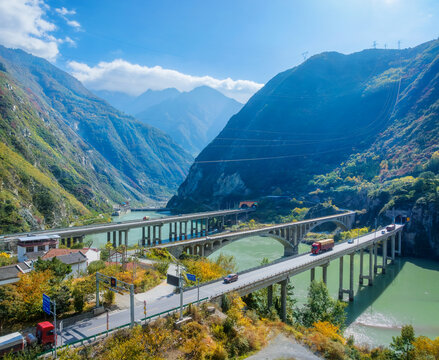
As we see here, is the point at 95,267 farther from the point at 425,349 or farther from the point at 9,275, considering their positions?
the point at 425,349

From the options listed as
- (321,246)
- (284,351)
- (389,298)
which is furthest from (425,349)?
(389,298)

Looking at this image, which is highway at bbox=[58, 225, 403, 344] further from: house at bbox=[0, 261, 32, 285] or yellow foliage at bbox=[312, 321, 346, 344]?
house at bbox=[0, 261, 32, 285]

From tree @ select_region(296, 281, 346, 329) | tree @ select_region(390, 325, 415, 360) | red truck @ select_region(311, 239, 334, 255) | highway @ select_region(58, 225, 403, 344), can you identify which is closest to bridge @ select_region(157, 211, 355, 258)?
highway @ select_region(58, 225, 403, 344)

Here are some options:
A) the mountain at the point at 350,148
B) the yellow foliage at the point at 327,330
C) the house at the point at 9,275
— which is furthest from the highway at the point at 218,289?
the mountain at the point at 350,148

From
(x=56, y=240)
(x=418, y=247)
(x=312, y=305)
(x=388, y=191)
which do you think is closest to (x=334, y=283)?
(x=312, y=305)

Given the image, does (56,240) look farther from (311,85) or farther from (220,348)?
(311,85)

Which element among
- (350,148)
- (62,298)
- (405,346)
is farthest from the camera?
(350,148)

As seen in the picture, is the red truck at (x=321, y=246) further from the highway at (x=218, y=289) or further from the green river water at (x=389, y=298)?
the green river water at (x=389, y=298)
